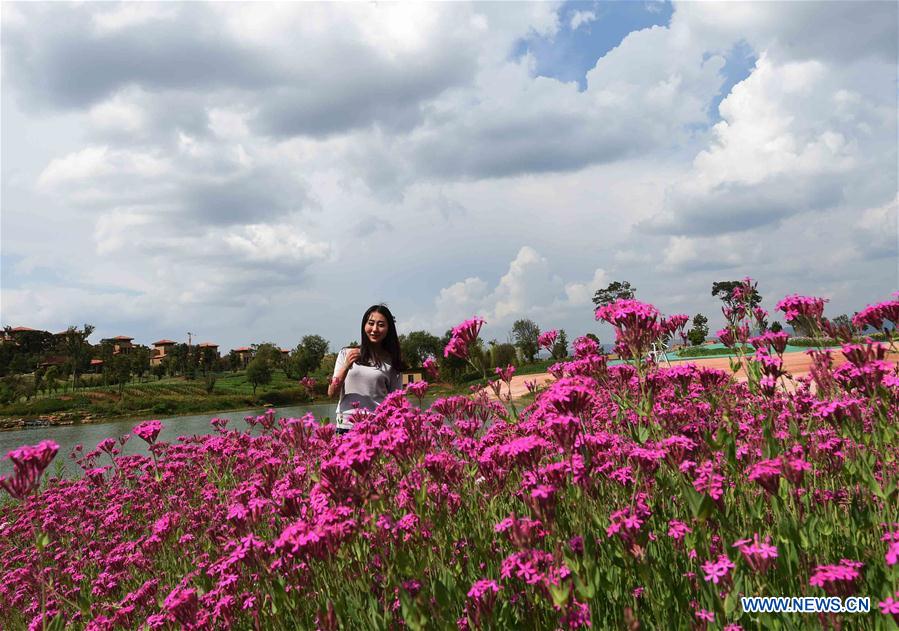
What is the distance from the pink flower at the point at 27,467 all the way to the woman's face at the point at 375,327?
14.3ft

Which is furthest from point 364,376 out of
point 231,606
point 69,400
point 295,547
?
point 69,400

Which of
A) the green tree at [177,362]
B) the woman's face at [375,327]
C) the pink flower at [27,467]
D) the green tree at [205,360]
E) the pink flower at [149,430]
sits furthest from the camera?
the green tree at [205,360]

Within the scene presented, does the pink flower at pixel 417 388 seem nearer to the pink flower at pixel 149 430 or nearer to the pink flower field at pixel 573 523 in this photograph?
the pink flower field at pixel 573 523

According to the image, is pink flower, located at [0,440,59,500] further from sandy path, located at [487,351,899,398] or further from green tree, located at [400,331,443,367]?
green tree, located at [400,331,443,367]

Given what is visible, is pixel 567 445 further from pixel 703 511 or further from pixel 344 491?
pixel 344 491

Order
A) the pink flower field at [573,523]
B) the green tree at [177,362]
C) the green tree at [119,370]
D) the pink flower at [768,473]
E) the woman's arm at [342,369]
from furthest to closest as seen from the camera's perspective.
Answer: the green tree at [177,362]
the green tree at [119,370]
the woman's arm at [342,369]
the pink flower at [768,473]
the pink flower field at [573,523]

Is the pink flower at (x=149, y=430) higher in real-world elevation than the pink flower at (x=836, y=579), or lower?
higher

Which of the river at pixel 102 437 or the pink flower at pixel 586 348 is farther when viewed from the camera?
the river at pixel 102 437

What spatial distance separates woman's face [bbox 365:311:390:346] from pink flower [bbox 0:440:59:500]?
171 inches

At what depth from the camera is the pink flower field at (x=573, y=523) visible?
2.63 meters

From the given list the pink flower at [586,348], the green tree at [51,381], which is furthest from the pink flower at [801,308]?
the green tree at [51,381]

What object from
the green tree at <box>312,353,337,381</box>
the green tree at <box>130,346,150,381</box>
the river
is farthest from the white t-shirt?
the green tree at <box>130,346,150,381</box>

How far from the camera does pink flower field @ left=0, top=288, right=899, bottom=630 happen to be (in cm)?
263

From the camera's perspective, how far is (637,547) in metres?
2.69
